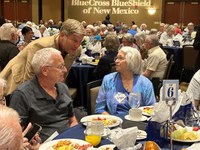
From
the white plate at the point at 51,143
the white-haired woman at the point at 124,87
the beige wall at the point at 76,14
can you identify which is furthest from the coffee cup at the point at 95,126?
the beige wall at the point at 76,14

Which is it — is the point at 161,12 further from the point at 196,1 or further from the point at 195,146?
the point at 195,146

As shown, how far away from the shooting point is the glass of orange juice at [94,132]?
2.01 metres

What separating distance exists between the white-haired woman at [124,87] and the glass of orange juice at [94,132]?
0.84 meters

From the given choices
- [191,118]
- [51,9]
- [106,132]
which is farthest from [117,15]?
[106,132]

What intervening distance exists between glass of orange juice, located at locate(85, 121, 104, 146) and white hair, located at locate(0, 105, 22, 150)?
89 cm

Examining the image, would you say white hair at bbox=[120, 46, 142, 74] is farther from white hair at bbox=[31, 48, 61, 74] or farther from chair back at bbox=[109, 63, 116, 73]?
chair back at bbox=[109, 63, 116, 73]

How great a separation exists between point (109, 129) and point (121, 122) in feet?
0.57

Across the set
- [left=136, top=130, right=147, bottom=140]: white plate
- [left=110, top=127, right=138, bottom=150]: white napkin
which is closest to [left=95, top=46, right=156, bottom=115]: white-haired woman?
[left=136, top=130, right=147, bottom=140]: white plate

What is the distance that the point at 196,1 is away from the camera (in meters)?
17.1

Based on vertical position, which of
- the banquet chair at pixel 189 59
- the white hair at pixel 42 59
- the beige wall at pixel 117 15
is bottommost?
the banquet chair at pixel 189 59

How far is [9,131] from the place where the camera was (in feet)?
3.58

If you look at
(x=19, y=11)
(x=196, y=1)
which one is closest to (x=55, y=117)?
(x=196, y=1)

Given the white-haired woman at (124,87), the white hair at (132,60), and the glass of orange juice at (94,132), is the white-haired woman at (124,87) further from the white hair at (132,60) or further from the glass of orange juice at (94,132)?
the glass of orange juice at (94,132)

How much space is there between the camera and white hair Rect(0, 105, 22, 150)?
42.0 inches
